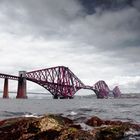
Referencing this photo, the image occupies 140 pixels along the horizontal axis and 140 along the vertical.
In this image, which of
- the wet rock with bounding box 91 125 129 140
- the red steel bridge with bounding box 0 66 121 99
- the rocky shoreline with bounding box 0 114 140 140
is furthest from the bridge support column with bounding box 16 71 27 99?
the wet rock with bounding box 91 125 129 140

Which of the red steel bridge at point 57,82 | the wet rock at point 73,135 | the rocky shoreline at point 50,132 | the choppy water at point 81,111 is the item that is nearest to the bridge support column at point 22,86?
the red steel bridge at point 57,82

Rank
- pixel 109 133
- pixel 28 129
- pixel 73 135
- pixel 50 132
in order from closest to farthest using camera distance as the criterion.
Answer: pixel 73 135 < pixel 50 132 < pixel 28 129 < pixel 109 133

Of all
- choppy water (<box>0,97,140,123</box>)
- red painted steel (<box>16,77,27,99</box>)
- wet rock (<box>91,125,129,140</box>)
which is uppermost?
red painted steel (<box>16,77,27,99</box>)

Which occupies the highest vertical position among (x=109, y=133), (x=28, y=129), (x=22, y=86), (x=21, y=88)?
(x=22, y=86)

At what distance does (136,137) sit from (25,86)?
133 meters

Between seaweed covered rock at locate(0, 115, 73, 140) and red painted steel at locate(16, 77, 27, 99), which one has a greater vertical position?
red painted steel at locate(16, 77, 27, 99)

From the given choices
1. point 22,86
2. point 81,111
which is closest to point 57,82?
point 22,86

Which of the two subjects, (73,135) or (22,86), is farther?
(22,86)

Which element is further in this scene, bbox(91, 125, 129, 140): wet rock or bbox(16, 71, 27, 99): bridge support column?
bbox(16, 71, 27, 99): bridge support column

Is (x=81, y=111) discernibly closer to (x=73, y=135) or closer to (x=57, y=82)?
(x=73, y=135)

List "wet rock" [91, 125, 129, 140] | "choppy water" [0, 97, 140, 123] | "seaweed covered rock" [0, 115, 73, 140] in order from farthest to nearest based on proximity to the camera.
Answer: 1. "choppy water" [0, 97, 140, 123]
2. "wet rock" [91, 125, 129, 140]
3. "seaweed covered rock" [0, 115, 73, 140]

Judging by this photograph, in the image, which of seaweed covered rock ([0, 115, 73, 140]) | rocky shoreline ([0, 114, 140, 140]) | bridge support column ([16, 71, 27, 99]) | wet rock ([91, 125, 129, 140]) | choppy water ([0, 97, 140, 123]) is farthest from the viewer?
bridge support column ([16, 71, 27, 99])

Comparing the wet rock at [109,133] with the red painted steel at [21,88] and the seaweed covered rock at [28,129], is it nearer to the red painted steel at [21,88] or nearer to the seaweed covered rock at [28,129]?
the seaweed covered rock at [28,129]

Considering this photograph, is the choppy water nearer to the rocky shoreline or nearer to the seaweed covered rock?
the rocky shoreline
